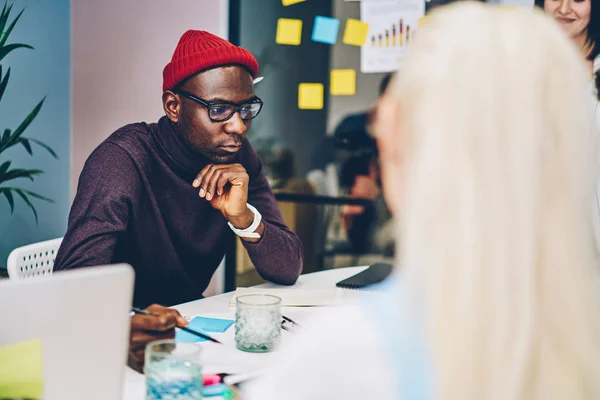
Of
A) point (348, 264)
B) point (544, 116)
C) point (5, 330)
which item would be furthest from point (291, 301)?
point (348, 264)

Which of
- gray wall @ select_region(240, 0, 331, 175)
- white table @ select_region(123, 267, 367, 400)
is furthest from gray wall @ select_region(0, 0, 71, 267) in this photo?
white table @ select_region(123, 267, 367, 400)

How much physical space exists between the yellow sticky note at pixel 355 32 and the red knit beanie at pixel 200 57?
1.11 meters

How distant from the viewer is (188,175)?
72.8 inches

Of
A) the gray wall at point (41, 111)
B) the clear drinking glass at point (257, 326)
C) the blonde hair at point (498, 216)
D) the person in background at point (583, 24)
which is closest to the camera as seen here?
the blonde hair at point (498, 216)

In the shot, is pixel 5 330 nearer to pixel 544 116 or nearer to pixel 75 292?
pixel 75 292

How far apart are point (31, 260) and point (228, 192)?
2.02ft

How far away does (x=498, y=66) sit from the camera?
57 centimetres

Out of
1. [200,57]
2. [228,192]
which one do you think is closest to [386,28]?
[200,57]

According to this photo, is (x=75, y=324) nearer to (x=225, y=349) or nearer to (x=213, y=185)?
(x=225, y=349)

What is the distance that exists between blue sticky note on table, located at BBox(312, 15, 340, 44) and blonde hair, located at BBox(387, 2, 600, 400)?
7.62 feet

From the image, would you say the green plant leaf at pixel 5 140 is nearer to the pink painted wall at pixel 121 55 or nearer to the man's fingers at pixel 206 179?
the pink painted wall at pixel 121 55

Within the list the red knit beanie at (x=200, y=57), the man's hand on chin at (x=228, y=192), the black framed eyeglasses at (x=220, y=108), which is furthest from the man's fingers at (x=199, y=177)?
the red knit beanie at (x=200, y=57)

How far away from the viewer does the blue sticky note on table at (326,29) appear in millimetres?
2837

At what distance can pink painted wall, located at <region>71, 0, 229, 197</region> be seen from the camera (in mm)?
2986
